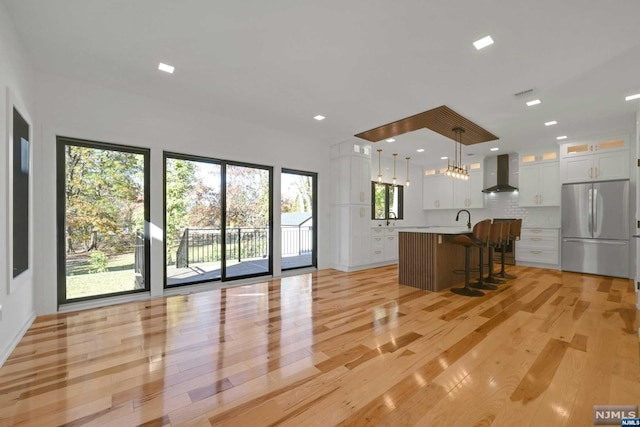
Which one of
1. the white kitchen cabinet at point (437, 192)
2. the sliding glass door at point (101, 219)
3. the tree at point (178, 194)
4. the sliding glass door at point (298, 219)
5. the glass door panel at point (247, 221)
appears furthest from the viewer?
the white kitchen cabinet at point (437, 192)

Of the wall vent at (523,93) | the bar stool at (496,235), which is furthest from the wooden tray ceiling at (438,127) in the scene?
the bar stool at (496,235)

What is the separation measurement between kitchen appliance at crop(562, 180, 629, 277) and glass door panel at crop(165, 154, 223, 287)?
6813mm

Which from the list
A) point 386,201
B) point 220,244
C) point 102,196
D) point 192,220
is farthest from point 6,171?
point 386,201

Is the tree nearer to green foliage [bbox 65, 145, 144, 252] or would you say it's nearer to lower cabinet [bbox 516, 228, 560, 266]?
green foliage [bbox 65, 145, 144, 252]

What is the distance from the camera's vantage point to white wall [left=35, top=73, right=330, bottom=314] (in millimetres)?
3064

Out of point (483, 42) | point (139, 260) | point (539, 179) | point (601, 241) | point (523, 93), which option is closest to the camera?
point (483, 42)

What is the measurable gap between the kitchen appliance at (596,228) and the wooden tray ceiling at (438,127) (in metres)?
2.06

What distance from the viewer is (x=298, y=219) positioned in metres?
5.70

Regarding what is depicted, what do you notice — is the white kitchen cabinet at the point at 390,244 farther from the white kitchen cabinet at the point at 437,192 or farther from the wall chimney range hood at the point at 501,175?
the wall chimney range hood at the point at 501,175

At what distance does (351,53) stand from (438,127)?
274 centimetres

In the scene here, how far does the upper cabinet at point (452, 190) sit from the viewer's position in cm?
700

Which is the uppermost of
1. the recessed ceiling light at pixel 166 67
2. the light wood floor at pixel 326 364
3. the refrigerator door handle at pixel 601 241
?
the recessed ceiling light at pixel 166 67

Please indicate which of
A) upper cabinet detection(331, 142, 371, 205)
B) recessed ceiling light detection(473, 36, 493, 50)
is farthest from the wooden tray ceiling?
recessed ceiling light detection(473, 36, 493, 50)

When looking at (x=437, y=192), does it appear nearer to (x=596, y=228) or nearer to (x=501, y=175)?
(x=501, y=175)
